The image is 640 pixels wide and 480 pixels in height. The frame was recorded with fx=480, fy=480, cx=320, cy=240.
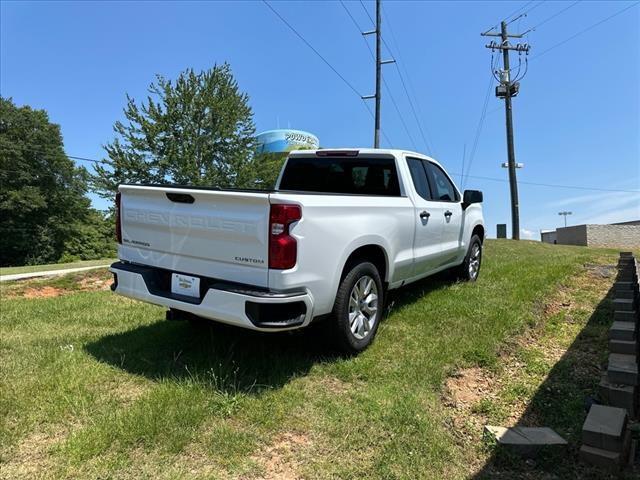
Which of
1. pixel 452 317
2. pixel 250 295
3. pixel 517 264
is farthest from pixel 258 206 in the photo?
pixel 517 264

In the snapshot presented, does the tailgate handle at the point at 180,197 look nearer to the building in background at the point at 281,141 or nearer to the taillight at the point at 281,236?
the taillight at the point at 281,236

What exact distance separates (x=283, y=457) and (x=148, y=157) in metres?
29.3

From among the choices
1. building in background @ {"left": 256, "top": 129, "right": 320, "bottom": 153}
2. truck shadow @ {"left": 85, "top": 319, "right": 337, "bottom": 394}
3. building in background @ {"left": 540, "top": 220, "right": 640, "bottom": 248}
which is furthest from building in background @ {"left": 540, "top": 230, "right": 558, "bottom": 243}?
truck shadow @ {"left": 85, "top": 319, "right": 337, "bottom": 394}

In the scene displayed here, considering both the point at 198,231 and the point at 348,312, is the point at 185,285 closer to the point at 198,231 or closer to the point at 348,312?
the point at 198,231

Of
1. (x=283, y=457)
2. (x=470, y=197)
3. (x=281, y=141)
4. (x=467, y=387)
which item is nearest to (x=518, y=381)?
(x=467, y=387)

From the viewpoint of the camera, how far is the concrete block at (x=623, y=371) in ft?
11.3

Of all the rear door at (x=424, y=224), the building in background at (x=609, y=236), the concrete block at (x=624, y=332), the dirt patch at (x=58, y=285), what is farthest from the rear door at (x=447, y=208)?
the building in background at (x=609, y=236)

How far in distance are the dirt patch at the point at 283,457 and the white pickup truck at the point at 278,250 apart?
2.47 ft

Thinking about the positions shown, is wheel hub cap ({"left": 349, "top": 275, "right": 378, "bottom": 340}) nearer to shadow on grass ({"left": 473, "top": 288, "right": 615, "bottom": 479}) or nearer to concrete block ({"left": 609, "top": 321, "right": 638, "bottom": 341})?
shadow on grass ({"left": 473, "top": 288, "right": 615, "bottom": 479})

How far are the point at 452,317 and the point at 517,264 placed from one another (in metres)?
4.35

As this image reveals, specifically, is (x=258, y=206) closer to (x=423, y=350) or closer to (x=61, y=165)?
(x=423, y=350)

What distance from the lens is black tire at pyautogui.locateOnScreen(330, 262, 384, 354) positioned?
3.94 meters

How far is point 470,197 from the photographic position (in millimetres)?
6730

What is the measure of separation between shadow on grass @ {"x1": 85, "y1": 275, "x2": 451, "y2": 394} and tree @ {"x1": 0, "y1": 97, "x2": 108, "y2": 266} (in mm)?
44315
